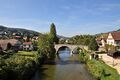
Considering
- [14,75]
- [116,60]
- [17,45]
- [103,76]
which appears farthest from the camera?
[17,45]

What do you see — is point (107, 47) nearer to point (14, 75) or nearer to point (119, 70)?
point (119, 70)

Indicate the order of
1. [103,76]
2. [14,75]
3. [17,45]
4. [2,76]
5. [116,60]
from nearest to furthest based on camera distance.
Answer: [2,76]
[14,75]
[103,76]
[116,60]
[17,45]

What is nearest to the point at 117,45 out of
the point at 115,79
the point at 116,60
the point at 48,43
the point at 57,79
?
the point at 48,43

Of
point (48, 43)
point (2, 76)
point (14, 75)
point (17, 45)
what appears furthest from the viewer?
point (17, 45)

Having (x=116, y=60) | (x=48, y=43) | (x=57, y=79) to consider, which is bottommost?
(x=57, y=79)

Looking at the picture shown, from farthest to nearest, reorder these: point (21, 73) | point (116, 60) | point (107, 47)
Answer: point (107, 47) → point (116, 60) → point (21, 73)

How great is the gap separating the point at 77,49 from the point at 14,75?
79.4 meters

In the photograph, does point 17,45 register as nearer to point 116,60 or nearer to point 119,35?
point 119,35

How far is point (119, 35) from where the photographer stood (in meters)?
72.5

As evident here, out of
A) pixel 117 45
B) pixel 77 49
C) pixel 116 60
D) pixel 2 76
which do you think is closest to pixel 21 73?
pixel 2 76

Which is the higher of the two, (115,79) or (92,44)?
(92,44)

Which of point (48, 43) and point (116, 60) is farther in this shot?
point (48, 43)

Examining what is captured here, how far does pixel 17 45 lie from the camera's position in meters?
95.2

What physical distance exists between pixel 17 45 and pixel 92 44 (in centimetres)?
3472
